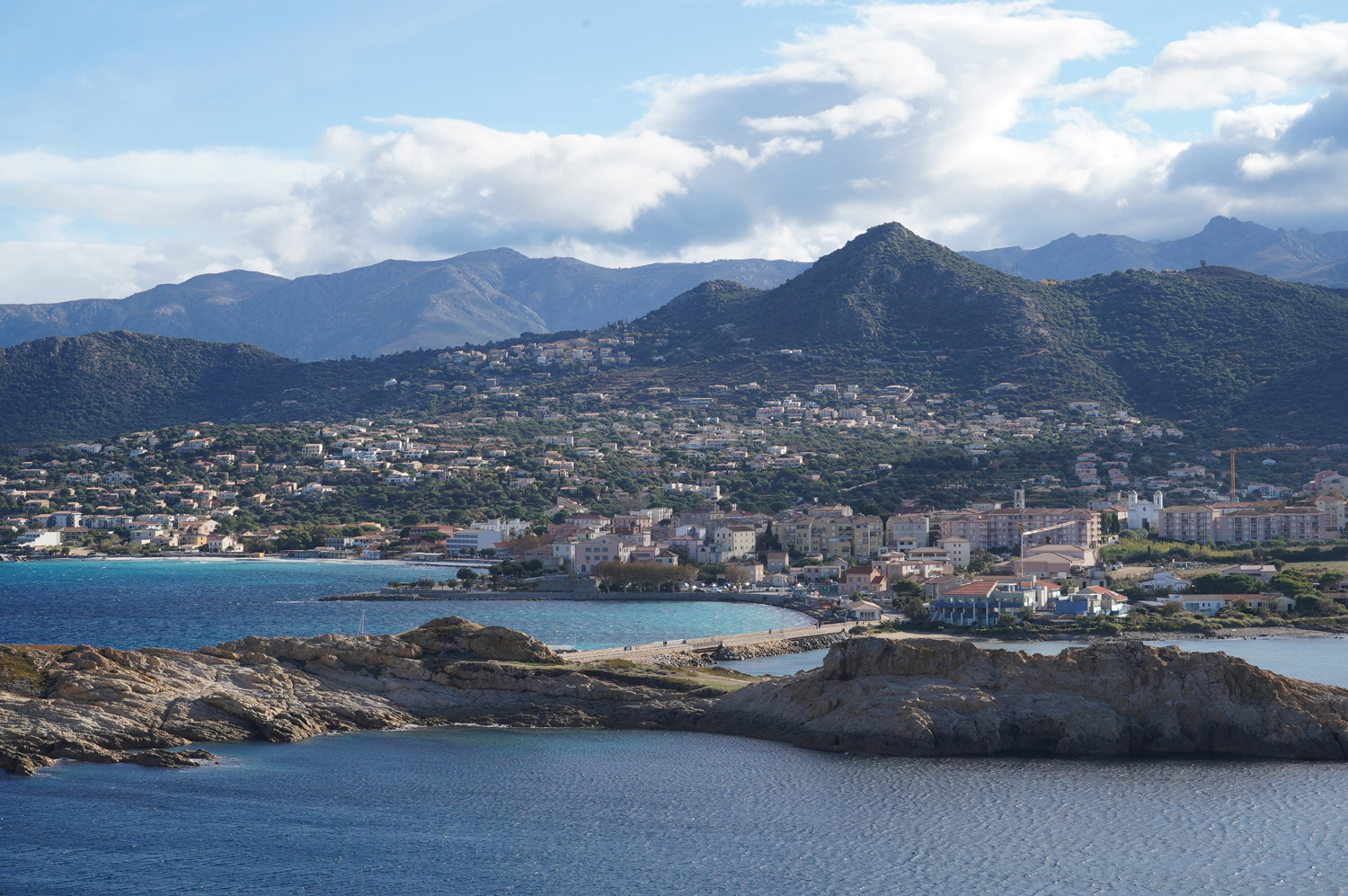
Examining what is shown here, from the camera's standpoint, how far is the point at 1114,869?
21578mm

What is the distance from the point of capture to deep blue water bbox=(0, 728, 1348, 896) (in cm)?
2094

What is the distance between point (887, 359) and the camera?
15075 centimetres

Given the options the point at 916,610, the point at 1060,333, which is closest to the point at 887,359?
the point at 1060,333

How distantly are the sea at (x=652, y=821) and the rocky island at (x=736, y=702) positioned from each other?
32.3 inches

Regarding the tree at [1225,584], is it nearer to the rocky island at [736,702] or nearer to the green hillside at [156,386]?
the rocky island at [736,702]

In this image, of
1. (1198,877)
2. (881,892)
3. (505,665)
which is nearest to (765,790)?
(881,892)

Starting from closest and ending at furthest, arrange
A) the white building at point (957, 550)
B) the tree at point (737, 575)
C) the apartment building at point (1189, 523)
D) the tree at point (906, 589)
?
the tree at point (906, 589), the tree at point (737, 575), the white building at point (957, 550), the apartment building at point (1189, 523)

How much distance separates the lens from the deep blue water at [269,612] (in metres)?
51.6

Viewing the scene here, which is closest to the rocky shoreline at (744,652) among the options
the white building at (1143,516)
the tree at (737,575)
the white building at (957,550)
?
the tree at (737,575)

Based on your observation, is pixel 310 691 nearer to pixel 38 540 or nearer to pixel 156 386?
pixel 38 540

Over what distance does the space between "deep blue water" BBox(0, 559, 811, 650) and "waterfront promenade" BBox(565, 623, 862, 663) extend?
94.3 inches

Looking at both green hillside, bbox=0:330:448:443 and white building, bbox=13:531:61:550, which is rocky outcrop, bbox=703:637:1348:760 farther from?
green hillside, bbox=0:330:448:443

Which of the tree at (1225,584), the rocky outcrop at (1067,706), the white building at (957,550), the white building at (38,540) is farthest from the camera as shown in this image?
the white building at (38,540)

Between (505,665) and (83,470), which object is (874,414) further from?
(505,665)
